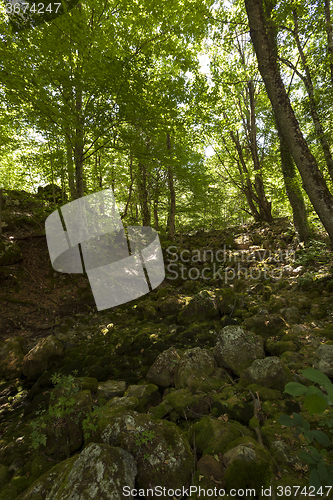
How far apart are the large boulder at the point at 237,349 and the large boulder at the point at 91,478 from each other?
6.75ft

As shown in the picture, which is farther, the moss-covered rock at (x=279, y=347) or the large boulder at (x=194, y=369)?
the moss-covered rock at (x=279, y=347)

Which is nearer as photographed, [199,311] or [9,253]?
[199,311]

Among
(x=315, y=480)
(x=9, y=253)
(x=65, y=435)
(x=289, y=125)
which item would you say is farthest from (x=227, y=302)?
(x=9, y=253)

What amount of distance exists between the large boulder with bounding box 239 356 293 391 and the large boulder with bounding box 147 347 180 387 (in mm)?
1143

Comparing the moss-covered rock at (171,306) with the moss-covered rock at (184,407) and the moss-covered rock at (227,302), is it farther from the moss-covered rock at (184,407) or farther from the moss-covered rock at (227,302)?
the moss-covered rock at (184,407)

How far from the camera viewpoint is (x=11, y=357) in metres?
4.96

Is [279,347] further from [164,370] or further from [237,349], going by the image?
[164,370]

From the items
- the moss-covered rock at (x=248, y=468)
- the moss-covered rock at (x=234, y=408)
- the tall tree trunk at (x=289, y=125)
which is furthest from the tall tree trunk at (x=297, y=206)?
the moss-covered rock at (x=248, y=468)

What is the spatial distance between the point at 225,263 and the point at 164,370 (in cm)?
593

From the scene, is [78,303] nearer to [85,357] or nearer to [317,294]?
[85,357]

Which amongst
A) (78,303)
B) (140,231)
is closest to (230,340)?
(78,303)

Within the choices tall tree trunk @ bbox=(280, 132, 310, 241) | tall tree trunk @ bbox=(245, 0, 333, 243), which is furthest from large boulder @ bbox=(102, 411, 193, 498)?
tall tree trunk @ bbox=(280, 132, 310, 241)

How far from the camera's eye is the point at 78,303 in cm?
753

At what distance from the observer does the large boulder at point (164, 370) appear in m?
3.79
